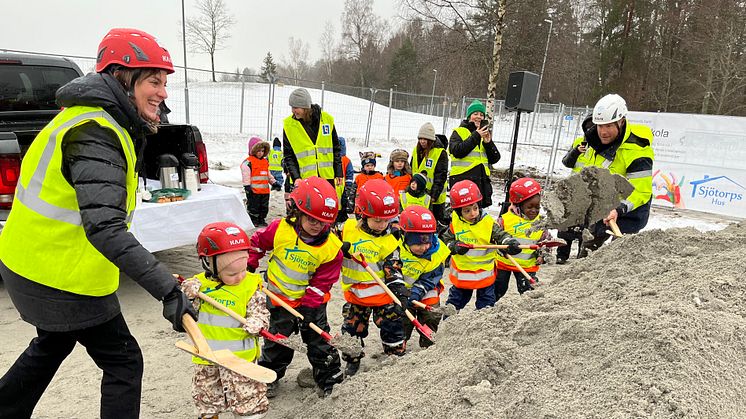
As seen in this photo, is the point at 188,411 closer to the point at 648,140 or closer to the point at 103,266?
the point at 103,266

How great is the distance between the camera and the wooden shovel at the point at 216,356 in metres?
1.90

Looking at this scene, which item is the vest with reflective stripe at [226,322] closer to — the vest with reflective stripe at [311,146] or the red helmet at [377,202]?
the red helmet at [377,202]

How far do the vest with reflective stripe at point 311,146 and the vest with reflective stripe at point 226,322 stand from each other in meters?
3.01

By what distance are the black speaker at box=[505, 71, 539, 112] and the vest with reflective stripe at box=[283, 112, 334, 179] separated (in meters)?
2.61

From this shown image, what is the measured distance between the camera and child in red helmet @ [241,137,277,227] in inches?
290

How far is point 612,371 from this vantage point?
175 cm

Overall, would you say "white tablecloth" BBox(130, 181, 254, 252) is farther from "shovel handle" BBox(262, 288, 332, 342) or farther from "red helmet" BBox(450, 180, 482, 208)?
"red helmet" BBox(450, 180, 482, 208)

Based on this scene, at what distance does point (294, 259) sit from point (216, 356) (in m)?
0.94

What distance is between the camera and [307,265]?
3.03m

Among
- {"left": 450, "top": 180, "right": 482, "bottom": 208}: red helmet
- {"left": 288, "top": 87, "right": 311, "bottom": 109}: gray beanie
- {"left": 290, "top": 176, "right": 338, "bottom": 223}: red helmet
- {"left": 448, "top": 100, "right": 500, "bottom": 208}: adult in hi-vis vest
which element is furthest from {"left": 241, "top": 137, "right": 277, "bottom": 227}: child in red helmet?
{"left": 290, "top": 176, "right": 338, "bottom": 223}: red helmet

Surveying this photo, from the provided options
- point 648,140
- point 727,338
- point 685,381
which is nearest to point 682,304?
point 727,338

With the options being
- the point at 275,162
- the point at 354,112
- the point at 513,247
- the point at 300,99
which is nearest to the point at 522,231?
the point at 513,247

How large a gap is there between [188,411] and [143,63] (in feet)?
6.87

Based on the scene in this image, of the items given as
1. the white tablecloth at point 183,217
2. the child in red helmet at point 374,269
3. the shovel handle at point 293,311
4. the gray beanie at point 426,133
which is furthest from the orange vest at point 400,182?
the shovel handle at point 293,311
